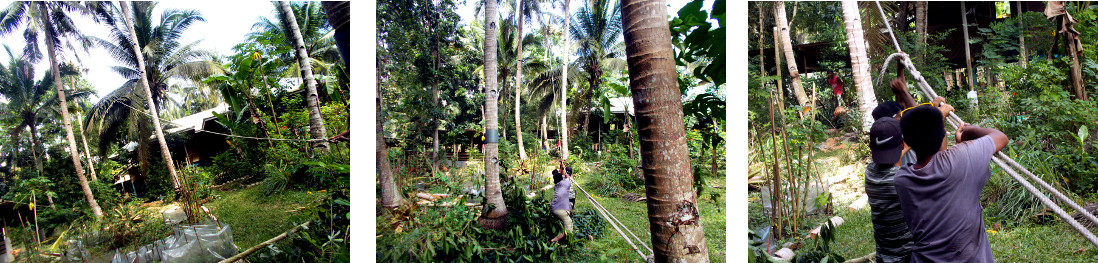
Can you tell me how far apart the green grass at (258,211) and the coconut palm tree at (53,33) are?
18.4 inches

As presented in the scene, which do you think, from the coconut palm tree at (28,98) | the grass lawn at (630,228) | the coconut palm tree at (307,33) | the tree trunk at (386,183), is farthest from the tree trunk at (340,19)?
the grass lawn at (630,228)

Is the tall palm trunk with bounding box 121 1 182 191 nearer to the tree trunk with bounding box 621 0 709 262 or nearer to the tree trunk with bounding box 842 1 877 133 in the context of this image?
the tree trunk with bounding box 621 0 709 262

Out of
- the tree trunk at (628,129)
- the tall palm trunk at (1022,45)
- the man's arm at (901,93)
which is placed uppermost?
the tall palm trunk at (1022,45)

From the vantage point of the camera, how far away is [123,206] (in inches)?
71.8

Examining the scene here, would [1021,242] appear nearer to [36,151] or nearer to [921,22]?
[921,22]

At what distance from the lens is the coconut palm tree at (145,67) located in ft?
5.92

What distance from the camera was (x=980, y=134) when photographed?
5.17ft

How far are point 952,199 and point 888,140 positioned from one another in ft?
1.31

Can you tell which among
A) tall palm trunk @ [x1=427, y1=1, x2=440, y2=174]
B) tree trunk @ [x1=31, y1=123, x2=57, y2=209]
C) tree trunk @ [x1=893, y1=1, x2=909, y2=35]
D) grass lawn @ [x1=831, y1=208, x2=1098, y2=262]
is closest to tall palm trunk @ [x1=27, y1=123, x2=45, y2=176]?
tree trunk @ [x1=31, y1=123, x2=57, y2=209]

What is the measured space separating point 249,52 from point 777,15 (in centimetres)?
277

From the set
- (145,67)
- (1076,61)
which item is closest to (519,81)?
(145,67)

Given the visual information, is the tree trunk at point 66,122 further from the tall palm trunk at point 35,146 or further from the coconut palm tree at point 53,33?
the tall palm trunk at point 35,146

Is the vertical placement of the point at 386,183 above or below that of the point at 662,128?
below

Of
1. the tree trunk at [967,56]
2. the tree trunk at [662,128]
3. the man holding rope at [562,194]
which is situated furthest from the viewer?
the tree trunk at [967,56]
